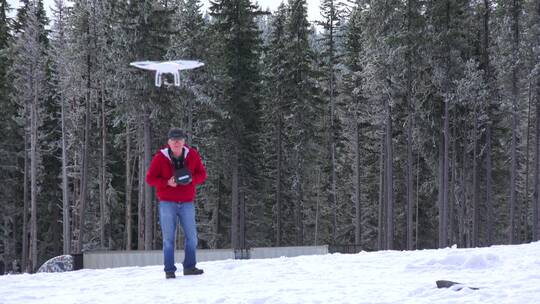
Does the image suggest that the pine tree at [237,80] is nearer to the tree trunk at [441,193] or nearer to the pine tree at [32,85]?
the pine tree at [32,85]

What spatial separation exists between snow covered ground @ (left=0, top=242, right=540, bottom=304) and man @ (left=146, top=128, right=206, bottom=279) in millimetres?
598

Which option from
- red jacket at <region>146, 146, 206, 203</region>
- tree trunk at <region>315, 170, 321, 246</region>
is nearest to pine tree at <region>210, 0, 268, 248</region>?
tree trunk at <region>315, 170, 321, 246</region>

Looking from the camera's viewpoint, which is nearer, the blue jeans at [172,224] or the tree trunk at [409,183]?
the blue jeans at [172,224]

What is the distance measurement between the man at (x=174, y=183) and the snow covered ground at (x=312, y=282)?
0.60m

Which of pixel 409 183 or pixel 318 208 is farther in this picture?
pixel 318 208

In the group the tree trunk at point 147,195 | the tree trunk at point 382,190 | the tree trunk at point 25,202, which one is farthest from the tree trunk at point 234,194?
the tree trunk at point 25,202

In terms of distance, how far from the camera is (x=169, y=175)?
8.02 metres

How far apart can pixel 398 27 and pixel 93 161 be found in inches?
697

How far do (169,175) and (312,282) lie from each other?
92.9 inches

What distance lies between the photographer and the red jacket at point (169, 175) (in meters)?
7.94

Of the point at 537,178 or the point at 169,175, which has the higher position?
the point at 169,175

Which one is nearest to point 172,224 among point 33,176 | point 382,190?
point 33,176

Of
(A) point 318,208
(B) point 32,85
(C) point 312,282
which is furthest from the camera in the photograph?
(A) point 318,208

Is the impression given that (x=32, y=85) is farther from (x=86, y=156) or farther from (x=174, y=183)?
(x=174, y=183)
